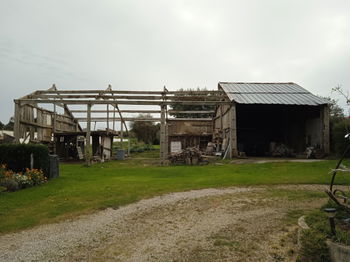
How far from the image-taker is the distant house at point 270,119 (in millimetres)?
17984

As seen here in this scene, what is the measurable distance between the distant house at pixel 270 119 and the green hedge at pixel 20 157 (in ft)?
37.9

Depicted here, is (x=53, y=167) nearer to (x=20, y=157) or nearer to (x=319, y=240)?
(x=20, y=157)

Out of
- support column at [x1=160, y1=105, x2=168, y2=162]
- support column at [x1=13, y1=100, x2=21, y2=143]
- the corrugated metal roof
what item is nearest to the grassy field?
support column at [x1=160, y1=105, x2=168, y2=162]

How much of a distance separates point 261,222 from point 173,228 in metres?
1.73

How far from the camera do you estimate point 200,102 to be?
17.7 meters

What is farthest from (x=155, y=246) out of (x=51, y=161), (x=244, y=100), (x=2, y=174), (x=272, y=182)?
(x=244, y=100)

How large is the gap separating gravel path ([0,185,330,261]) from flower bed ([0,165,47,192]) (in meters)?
4.49

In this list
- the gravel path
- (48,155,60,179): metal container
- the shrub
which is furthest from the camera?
(48,155,60,179): metal container

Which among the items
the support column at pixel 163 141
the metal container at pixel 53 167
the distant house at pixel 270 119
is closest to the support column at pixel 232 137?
the distant house at pixel 270 119

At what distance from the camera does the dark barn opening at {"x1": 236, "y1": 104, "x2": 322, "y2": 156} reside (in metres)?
21.6

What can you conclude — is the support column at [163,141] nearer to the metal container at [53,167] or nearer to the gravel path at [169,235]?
the metal container at [53,167]

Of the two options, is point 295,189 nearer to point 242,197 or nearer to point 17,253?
point 242,197

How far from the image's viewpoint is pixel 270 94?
67.3 ft

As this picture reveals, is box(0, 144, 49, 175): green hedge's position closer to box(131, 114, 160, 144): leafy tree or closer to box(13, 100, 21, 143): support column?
Result: box(13, 100, 21, 143): support column
